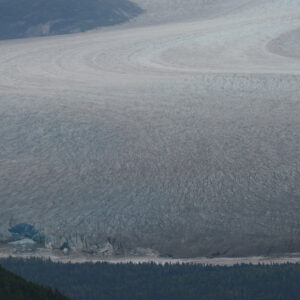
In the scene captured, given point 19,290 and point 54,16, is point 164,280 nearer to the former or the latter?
point 19,290

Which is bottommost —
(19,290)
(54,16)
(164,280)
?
(164,280)

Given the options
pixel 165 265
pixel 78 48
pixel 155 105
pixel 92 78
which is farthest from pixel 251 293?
pixel 78 48

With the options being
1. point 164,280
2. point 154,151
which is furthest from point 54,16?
point 164,280

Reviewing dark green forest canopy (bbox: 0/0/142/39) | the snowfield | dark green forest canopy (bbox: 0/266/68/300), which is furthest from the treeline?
dark green forest canopy (bbox: 0/0/142/39)

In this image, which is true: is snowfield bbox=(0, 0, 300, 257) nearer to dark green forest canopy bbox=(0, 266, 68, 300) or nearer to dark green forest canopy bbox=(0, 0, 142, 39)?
dark green forest canopy bbox=(0, 266, 68, 300)

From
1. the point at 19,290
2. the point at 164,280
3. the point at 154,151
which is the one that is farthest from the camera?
the point at 154,151

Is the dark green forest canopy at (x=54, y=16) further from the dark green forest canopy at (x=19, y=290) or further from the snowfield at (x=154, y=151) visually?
the dark green forest canopy at (x=19, y=290)

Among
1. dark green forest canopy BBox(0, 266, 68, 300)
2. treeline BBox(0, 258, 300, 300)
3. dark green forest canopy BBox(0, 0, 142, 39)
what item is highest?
dark green forest canopy BBox(0, 0, 142, 39)

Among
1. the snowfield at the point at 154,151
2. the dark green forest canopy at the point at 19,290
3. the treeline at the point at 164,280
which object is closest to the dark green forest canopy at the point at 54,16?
the snowfield at the point at 154,151
